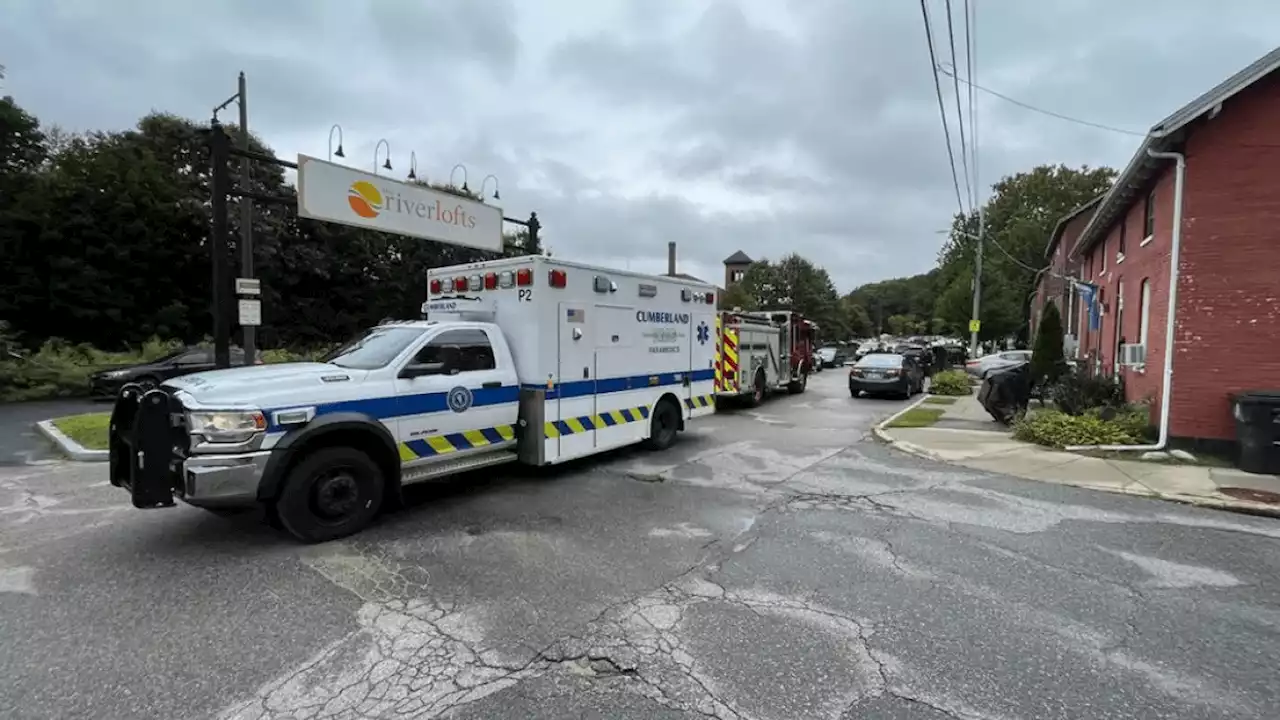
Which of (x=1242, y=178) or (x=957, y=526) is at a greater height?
(x=1242, y=178)

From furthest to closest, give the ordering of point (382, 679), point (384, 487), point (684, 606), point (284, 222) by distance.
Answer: point (284, 222)
point (384, 487)
point (684, 606)
point (382, 679)

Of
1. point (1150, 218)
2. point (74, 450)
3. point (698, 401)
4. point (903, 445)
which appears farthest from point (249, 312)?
point (1150, 218)

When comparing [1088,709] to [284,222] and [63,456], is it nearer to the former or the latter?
[63,456]

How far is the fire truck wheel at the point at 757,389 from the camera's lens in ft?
54.7

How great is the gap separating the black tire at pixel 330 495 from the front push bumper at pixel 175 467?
11.6 inches

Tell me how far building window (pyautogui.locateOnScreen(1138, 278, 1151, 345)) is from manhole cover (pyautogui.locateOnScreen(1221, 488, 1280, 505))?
4158 millimetres

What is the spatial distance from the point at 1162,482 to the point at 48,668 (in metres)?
10.3

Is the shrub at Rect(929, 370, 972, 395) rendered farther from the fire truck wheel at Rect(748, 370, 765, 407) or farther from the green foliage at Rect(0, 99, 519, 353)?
the green foliage at Rect(0, 99, 519, 353)

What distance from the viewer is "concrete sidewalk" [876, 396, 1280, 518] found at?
6.99 m

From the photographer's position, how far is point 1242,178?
862 cm

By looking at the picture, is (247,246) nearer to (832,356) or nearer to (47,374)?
(47,374)

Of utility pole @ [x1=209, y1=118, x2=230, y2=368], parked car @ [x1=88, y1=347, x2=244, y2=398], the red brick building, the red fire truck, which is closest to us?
the red brick building

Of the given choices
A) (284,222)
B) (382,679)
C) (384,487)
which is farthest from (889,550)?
(284,222)

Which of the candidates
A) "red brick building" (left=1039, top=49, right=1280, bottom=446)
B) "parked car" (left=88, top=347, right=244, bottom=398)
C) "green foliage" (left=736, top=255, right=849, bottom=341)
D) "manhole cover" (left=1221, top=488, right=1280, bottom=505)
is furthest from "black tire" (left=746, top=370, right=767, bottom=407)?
"green foliage" (left=736, top=255, right=849, bottom=341)
